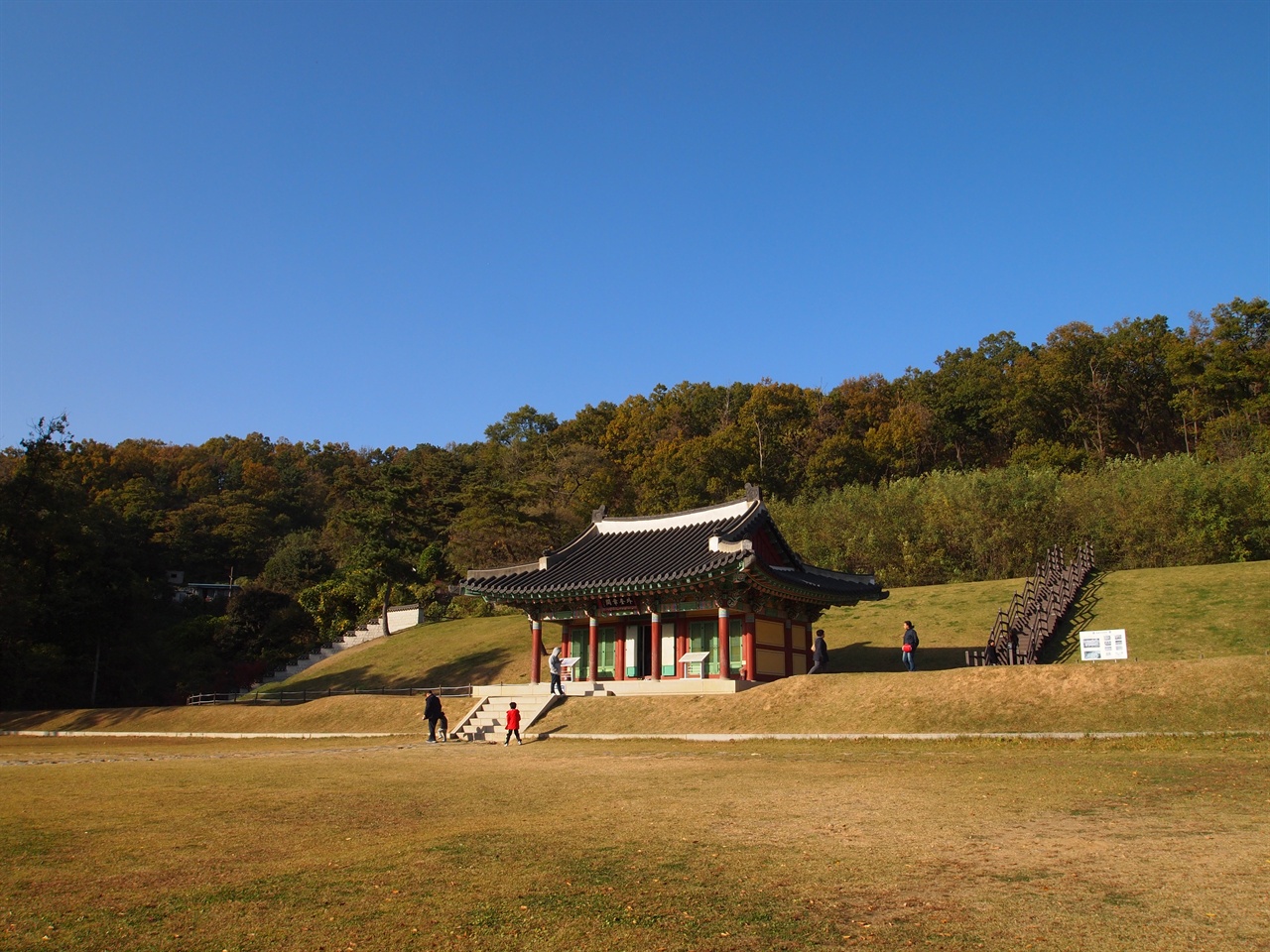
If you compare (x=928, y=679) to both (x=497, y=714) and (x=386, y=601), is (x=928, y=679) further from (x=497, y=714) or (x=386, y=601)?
(x=386, y=601)

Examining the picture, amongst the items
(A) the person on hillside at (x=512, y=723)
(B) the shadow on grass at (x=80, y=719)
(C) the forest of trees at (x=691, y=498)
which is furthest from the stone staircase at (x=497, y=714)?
(C) the forest of trees at (x=691, y=498)

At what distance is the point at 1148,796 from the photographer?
12172 millimetres

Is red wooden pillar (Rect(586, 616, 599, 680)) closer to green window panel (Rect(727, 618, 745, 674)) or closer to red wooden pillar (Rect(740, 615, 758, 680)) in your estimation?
green window panel (Rect(727, 618, 745, 674))

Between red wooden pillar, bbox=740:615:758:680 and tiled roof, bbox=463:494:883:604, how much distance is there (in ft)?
4.38

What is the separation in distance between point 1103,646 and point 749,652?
400 inches

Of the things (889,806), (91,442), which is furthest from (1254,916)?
(91,442)

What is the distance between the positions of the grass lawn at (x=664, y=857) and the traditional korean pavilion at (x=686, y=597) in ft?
40.3

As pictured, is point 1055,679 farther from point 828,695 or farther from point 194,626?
point 194,626

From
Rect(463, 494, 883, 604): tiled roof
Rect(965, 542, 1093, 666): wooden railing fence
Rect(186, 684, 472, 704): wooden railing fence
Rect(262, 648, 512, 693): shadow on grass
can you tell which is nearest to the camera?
Rect(463, 494, 883, 604): tiled roof

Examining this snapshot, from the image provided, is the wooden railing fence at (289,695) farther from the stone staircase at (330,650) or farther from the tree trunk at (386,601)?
the tree trunk at (386,601)

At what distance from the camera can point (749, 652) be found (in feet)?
95.9

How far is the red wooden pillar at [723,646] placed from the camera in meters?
28.1

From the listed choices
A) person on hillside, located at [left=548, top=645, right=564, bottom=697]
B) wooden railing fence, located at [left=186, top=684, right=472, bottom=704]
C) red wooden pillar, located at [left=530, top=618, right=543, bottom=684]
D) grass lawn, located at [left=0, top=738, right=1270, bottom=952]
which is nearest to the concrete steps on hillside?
person on hillside, located at [left=548, top=645, right=564, bottom=697]

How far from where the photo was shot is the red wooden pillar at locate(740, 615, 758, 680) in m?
29.0
